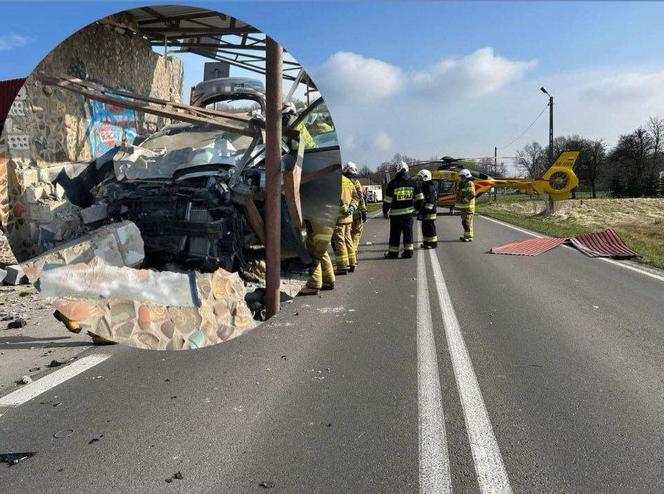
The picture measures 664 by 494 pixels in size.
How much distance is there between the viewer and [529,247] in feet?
42.4

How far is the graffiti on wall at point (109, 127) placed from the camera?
146 cm

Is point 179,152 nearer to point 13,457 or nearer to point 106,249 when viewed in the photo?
point 106,249

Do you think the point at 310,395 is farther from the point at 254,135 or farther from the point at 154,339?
the point at 254,135

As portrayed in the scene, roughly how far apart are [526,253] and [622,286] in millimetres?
3755

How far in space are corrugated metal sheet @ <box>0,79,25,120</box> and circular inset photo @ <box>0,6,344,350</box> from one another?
0.07ft

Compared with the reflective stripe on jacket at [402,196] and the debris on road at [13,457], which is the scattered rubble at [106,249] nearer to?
the debris on road at [13,457]

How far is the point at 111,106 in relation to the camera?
1.50 m

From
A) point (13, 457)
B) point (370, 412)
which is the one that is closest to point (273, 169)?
point (370, 412)

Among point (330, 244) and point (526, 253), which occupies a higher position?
point (330, 244)

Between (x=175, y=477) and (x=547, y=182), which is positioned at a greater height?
(x=547, y=182)

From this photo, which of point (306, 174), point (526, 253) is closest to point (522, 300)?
point (526, 253)

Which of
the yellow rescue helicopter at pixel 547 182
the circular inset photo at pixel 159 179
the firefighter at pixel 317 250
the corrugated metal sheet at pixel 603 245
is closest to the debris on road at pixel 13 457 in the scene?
the circular inset photo at pixel 159 179

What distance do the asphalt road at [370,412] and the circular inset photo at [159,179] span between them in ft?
1.64

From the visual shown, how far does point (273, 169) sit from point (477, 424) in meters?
2.47
